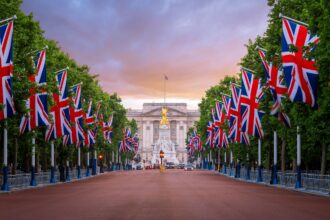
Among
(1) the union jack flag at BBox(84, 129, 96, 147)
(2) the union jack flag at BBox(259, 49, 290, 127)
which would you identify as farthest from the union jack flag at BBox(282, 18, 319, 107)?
(1) the union jack flag at BBox(84, 129, 96, 147)

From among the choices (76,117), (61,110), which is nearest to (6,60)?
(61,110)

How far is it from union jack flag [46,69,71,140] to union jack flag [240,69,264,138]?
13005mm

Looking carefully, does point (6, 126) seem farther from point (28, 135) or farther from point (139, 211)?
point (139, 211)

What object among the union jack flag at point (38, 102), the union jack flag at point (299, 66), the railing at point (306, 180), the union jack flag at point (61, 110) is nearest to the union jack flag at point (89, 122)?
the union jack flag at point (61, 110)

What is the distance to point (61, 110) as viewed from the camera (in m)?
53.1

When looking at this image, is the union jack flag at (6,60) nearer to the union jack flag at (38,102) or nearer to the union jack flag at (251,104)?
the union jack flag at (38,102)

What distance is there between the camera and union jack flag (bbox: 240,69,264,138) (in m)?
53.1

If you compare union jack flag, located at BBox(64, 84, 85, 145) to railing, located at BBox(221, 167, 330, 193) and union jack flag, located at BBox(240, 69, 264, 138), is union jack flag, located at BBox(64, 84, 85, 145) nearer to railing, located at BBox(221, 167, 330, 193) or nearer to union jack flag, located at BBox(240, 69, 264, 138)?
union jack flag, located at BBox(240, 69, 264, 138)

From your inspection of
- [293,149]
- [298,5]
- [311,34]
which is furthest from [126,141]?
[311,34]

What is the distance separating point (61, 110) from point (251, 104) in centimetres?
1391

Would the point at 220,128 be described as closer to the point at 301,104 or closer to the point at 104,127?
the point at 104,127

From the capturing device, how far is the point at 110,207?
27859mm

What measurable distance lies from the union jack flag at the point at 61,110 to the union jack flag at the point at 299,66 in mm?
21330

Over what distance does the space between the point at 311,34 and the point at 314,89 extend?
106 inches
